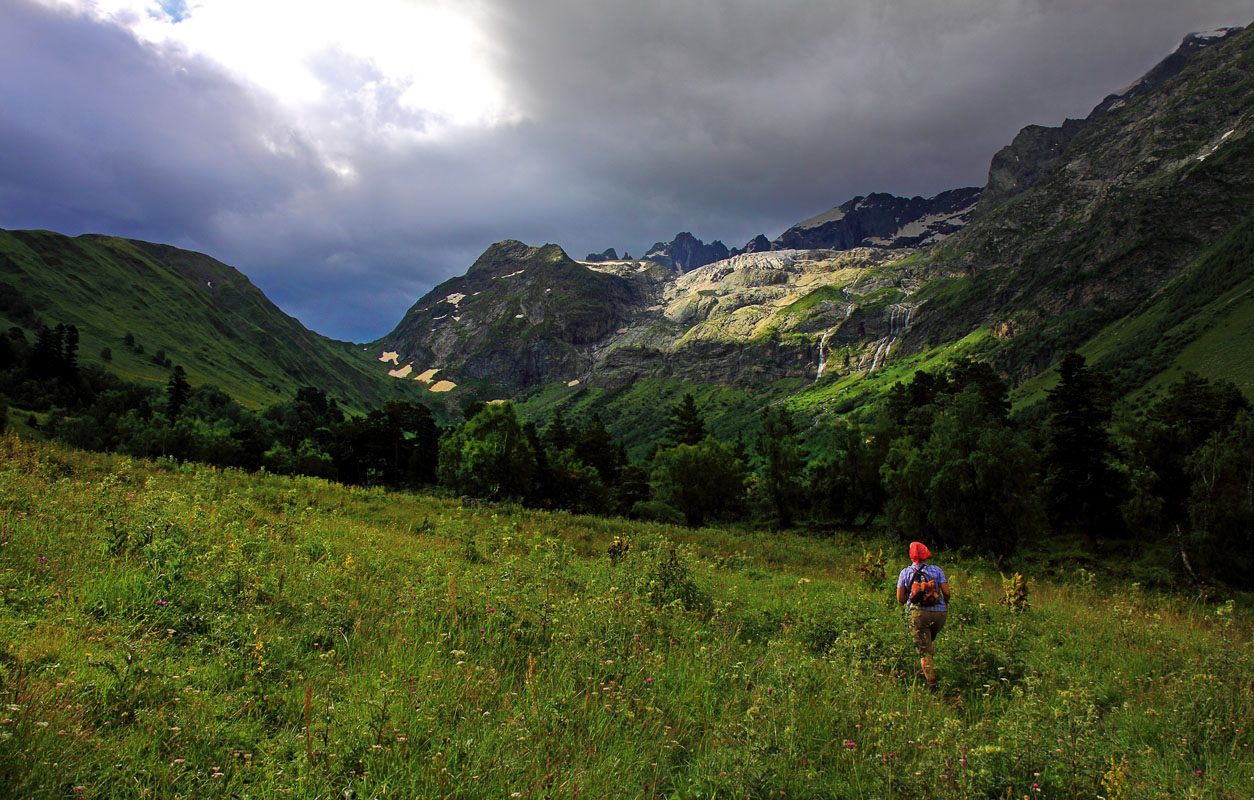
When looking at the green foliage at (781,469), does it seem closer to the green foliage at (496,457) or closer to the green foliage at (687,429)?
the green foliage at (687,429)

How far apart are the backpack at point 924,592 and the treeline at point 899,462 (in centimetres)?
2336

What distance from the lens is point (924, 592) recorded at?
7.97 meters

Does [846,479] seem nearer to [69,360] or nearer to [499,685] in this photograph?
[499,685]

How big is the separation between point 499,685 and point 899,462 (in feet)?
134

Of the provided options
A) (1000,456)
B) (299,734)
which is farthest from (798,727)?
(1000,456)

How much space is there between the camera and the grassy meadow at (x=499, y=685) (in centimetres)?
334

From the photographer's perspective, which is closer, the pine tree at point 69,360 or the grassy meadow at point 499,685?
the grassy meadow at point 499,685

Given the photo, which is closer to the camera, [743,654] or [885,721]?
[885,721]

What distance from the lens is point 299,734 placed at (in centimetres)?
347

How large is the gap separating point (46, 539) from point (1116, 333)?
234384mm

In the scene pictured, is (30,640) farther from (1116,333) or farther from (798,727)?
(1116,333)

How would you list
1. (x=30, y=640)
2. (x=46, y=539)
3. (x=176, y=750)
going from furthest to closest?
(x=46, y=539) → (x=30, y=640) → (x=176, y=750)

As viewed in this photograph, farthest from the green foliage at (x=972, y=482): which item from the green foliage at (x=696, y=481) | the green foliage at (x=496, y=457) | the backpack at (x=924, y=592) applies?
the green foliage at (x=496, y=457)

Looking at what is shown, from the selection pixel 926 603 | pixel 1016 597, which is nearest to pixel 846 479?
pixel 1016 597
